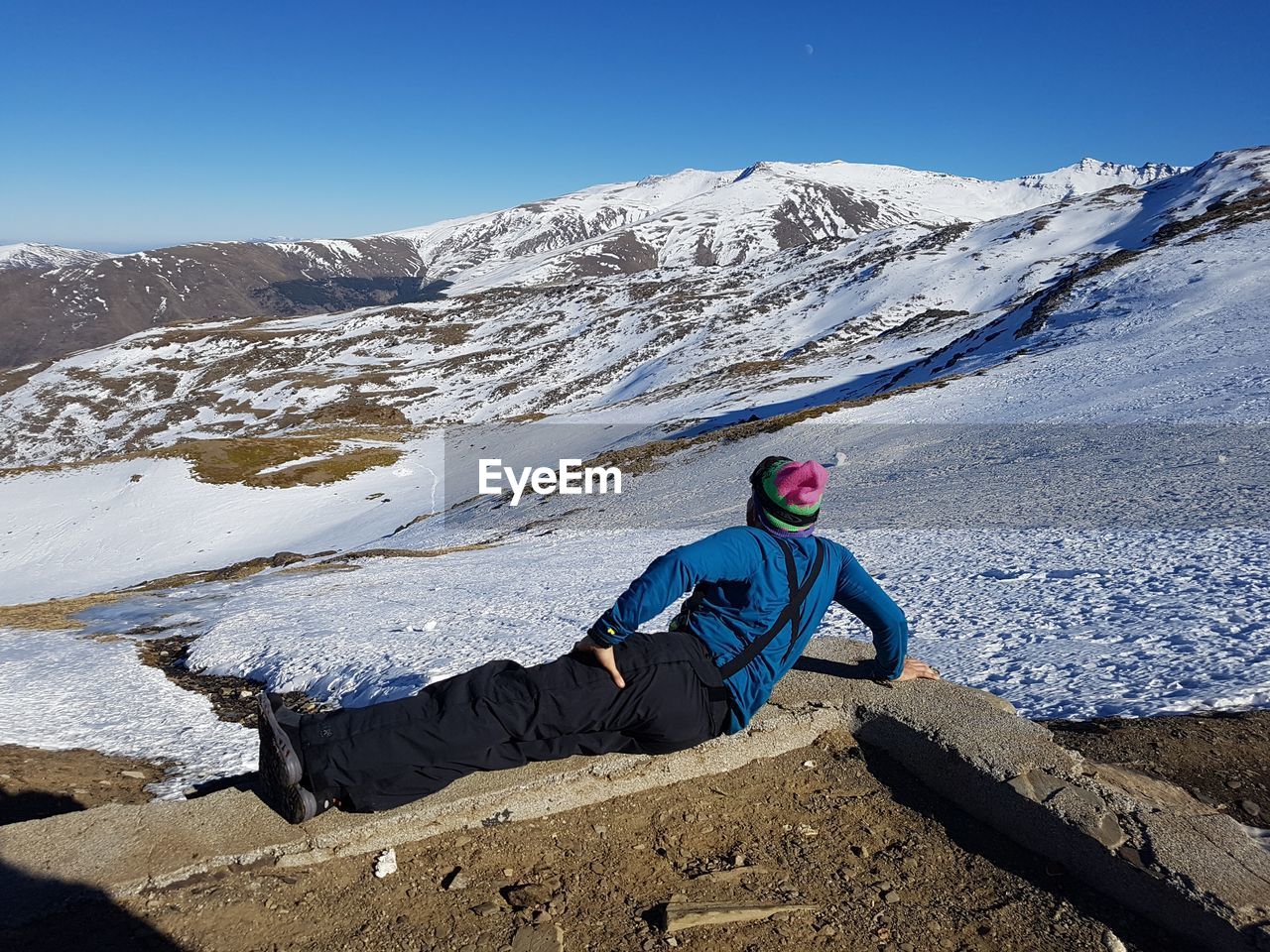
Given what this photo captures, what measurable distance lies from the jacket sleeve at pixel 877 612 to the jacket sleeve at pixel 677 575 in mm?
883

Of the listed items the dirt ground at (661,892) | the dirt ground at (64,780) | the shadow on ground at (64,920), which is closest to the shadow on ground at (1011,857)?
the dirt ground at (661,892)

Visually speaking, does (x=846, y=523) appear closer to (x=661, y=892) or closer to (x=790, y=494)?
(x=790, y=494)

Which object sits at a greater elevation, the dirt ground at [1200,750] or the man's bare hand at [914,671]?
the man's bare hand at [914,671]

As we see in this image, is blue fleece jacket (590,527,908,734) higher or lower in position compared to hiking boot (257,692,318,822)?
higher

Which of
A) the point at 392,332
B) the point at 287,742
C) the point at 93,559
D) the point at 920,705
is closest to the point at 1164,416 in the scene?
the point at 920,705

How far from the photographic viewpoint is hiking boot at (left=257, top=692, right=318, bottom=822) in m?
4.27

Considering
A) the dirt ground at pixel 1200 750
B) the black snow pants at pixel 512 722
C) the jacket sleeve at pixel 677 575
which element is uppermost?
the jacket sleeve at pixel 677 575

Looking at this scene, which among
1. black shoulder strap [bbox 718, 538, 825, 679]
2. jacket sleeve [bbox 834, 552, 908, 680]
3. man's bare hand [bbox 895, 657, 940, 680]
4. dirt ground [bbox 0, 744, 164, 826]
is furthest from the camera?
dirt ground [bbox 0, 744, 164, 826]

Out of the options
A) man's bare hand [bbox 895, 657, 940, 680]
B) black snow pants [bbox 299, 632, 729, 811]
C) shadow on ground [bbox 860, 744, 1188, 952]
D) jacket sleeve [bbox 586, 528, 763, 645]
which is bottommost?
shadow on ground [bbox 860, 744, 1188, 952]

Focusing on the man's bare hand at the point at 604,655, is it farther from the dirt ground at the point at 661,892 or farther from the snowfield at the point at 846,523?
the snowfield at the point at 846,523

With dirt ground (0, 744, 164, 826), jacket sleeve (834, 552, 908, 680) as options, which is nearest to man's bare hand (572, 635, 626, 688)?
jacket sleeve (834, 552, 908, 680)

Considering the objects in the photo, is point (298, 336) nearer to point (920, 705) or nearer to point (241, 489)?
point (241, 489)

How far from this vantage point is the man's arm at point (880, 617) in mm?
5262

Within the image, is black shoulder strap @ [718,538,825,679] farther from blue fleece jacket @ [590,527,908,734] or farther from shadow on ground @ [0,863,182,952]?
shadow on ground @ [0,863,182,952]
